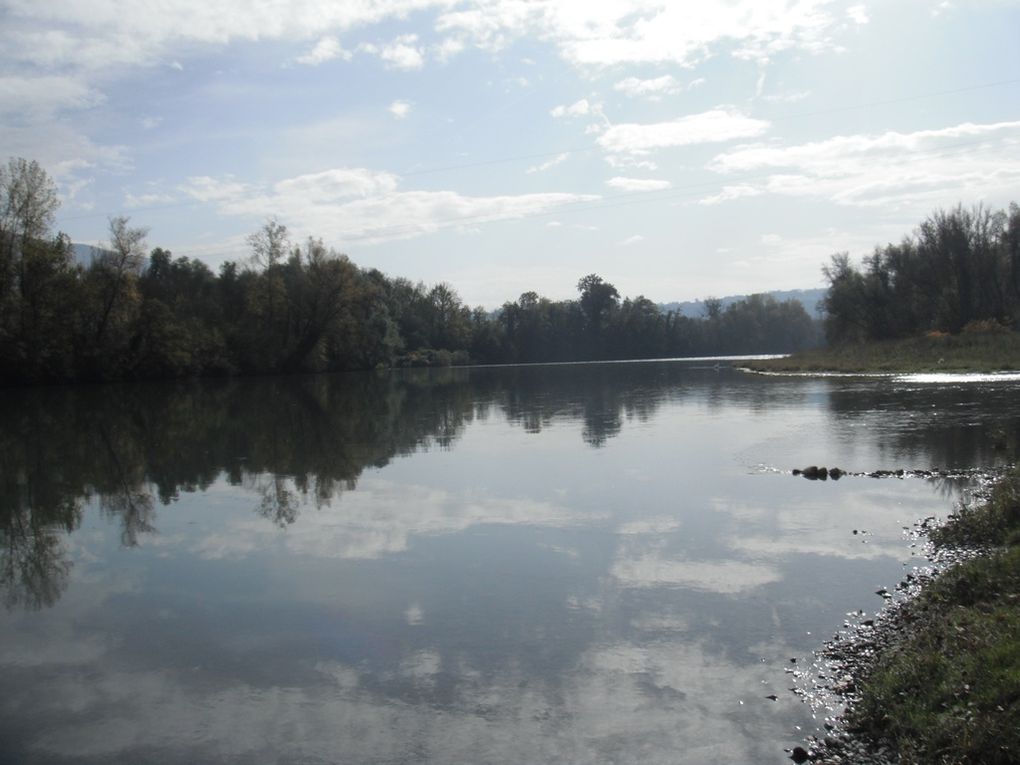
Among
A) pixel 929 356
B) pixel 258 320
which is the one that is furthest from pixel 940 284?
pixel 258 320

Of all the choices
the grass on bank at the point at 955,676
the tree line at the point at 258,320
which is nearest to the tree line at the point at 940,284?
the tree line at the point at 258,320

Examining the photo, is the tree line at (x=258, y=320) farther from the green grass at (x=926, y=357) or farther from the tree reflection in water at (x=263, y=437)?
the green grass at (x=926, y=357)

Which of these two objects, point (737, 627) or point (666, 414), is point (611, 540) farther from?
point (666, 414)

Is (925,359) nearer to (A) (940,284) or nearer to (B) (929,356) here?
(B) (929,356)

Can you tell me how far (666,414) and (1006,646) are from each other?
25.3m

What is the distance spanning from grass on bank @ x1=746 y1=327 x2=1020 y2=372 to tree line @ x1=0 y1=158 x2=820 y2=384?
4411cm

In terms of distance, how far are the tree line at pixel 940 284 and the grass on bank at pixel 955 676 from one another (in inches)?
2561

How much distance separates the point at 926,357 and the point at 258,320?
58244 mm

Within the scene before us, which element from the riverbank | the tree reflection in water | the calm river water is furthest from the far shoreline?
the riverbank

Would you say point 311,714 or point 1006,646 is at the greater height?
point 1006,646

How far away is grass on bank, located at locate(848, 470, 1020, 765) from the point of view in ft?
16.6

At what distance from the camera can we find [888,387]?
3919cm

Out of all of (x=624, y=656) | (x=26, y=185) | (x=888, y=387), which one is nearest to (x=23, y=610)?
(x=624, y=656)

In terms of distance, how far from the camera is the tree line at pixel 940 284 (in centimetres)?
6944
